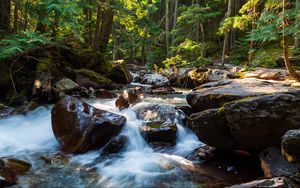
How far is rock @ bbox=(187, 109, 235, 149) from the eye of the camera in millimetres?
5766

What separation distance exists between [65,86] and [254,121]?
7040mm

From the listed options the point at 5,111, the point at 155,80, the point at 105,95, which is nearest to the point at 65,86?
the point at 105,95

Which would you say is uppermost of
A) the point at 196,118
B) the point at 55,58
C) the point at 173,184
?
the point at 55,58

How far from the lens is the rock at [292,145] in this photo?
3.72 metres

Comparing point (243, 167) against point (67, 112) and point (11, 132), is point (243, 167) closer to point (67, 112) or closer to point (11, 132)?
point (67, 112)

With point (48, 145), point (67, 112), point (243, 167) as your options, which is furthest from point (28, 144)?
point (243, 167)

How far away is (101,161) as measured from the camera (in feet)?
19.8

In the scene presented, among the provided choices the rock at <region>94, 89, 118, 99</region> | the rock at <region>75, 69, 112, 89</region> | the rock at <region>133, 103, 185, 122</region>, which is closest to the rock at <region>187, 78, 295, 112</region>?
the rock at <region>133, 103, 185, 122</region>

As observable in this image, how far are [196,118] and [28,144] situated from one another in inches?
151

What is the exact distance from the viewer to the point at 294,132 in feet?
12.4

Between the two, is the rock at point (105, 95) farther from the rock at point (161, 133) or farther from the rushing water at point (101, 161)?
the rock at point (161, 133)

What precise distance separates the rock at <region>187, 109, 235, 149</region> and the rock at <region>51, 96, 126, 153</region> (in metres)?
1.86

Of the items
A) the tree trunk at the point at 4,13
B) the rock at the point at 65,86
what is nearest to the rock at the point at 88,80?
the rock at the point at 65,86

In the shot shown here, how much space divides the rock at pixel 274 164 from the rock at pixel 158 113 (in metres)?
2.69
